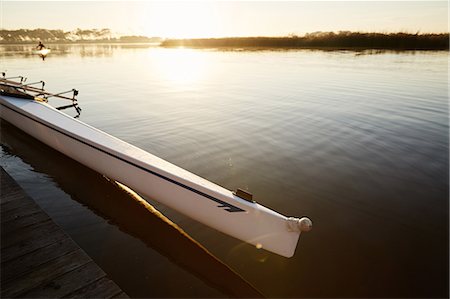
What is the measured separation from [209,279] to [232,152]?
164 inches

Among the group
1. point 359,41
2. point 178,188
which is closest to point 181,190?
point 178,188

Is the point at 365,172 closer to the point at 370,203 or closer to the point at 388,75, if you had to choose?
the point at 370,203

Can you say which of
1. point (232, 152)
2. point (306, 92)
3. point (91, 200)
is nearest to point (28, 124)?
point (91, 200)

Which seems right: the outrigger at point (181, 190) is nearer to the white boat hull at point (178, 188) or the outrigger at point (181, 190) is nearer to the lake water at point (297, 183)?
the white boat hull at point (178, 188)

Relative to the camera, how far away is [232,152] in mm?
7434

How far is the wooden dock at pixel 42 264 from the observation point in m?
2.61

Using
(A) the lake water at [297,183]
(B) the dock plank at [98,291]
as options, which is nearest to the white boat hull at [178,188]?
(A) the lake water at [297,183]

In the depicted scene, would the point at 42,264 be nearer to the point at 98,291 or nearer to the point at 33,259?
the point at 33,259

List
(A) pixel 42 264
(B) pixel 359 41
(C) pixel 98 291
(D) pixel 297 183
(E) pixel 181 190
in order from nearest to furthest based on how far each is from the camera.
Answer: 1. (C) pixel 98 291
2. (A) pixel 42 264
3. (E) pixel 181 190
4. (D) pixel 297 183
5. (B) pixel 359 41

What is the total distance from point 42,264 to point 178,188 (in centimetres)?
188

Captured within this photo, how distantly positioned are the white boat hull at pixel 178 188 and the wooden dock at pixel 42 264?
147 centimetres

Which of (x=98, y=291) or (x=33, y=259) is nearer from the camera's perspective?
(x=98, y=291)

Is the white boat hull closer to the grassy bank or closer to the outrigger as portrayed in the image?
the outrigger

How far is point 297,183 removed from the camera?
19.3 ft
